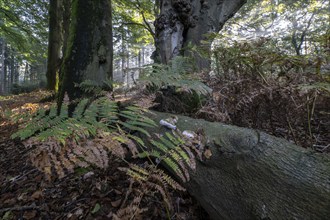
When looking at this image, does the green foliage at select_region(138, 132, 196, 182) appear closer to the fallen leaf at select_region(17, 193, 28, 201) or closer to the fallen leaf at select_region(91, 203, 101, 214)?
the fallen leaf at select_region(91, 203, 101, 214)

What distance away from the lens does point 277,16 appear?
794cm

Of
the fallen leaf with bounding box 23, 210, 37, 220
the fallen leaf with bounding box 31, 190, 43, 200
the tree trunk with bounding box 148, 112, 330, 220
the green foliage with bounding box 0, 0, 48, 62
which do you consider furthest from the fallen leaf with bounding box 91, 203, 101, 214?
the green foliage with bounding box 0, 0, 48, 62

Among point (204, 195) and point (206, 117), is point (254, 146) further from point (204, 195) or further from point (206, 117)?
point (206, 117)

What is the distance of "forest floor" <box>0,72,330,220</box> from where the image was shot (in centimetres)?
139

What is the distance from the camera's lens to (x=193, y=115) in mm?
1982

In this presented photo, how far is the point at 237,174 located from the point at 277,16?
897cm

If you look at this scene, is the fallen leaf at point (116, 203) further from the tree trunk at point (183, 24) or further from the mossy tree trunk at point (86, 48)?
the tree trunk at point (183, 24)

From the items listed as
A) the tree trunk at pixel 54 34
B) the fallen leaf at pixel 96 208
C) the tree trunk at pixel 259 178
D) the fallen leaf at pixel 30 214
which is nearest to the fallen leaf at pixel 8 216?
the fallen leaf at pixel 30 214

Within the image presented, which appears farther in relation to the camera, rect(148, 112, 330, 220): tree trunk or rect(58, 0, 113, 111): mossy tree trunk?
rect(58, 0, 113, 111): mossy tree trunk

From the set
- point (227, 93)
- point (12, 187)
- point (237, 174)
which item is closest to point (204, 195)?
point (237, 174)

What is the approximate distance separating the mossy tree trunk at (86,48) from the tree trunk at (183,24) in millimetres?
893

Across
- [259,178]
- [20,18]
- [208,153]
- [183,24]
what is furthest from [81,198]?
[20,18]

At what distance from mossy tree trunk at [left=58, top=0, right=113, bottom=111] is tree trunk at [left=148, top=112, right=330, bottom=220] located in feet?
7.80

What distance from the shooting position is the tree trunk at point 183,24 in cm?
328
